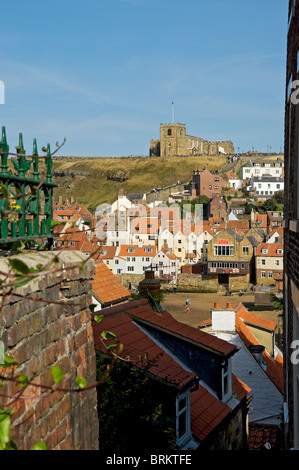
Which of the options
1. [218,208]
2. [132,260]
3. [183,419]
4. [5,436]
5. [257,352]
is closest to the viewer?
[5,436]

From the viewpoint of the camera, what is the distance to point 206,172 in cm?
11094

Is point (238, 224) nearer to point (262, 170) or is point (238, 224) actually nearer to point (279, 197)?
point (279, 197)

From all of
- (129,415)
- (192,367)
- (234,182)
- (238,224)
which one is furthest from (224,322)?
(234,182)

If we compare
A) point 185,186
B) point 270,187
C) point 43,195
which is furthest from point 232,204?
point 43,195

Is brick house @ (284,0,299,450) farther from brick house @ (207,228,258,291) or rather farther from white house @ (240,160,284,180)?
white house @ (240,160,284,180)

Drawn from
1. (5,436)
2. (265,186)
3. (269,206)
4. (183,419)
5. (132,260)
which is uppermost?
(265,186)

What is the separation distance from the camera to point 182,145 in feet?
558

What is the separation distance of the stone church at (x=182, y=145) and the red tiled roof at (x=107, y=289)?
147m

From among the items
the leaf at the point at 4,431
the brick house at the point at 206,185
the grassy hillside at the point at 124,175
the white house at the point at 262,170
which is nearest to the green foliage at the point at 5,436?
the leaf at the point at 4,431

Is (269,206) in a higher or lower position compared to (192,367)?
higher

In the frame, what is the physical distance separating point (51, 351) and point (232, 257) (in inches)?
2595

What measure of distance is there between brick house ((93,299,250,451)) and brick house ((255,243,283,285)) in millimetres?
55616

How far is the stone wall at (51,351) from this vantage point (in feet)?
9.90

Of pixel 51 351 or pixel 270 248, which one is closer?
pixel 51 351
